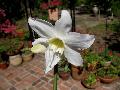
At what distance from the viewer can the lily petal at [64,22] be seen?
0.68 meters

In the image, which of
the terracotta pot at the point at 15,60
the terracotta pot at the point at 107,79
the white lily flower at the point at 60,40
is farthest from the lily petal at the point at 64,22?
the terracotta pot at the point at 15,60

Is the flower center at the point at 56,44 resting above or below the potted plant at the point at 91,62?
above

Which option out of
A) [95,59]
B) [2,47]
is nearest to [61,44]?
[95,59]

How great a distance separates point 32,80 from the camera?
169 inches

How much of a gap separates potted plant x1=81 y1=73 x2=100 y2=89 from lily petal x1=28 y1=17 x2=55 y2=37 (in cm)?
315

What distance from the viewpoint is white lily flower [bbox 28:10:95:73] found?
2.31ft

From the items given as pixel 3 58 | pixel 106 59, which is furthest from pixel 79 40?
pixel 3 58

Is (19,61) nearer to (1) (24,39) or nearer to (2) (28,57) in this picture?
(2) (28,57)

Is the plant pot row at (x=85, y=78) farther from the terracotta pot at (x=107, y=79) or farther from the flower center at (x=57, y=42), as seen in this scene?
the flower center at (x=57, y=42)

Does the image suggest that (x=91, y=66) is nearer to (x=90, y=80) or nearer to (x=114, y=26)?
(x=90, y=80)

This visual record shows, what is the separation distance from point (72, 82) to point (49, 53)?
3417 mm

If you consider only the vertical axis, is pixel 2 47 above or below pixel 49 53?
below

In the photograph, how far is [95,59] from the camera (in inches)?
172

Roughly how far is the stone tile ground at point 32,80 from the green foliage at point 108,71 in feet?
0.57
